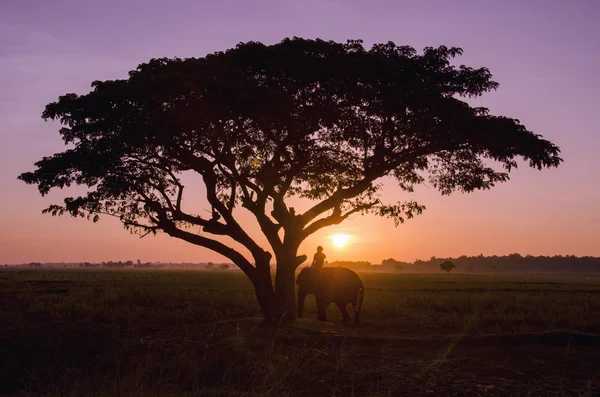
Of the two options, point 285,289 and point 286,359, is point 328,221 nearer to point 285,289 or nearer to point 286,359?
point 285,289

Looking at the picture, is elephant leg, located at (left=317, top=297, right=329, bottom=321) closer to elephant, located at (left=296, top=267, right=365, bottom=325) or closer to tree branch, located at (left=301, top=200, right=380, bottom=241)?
elephant, located at (left=296, top=267, right=365, bottom=325)

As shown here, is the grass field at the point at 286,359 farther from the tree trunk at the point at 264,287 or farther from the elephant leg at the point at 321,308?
the elephant leg at the point at 321,308

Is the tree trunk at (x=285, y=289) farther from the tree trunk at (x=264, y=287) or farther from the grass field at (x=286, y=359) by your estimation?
the grass field at (x=286, y=359)

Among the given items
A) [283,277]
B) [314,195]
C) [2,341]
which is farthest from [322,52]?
[2,341]

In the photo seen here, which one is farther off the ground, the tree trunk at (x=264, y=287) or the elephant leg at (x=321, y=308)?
the tree trunk at (x=264, y=287)

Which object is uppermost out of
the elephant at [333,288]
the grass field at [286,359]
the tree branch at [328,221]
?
the tree branch at [328,221]

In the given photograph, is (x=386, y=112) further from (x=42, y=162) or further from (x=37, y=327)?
(x=37, y=327)

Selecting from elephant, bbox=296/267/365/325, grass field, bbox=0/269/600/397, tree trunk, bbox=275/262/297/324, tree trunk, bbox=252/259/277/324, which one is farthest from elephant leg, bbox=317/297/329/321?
tree trunk, bbox=252/259/277/324

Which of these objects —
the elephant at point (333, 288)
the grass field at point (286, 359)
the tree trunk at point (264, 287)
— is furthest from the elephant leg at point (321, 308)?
the tree trunk at point (264, 287)

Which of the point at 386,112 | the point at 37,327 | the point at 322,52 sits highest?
the point at 322,52

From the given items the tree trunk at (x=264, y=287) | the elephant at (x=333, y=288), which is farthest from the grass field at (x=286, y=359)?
the elephant at (x=333, y=288)

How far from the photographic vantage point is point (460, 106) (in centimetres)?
1680

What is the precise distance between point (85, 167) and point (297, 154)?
6511 millimetres

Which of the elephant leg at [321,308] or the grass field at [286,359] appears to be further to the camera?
the elephant leg at [321,308]
